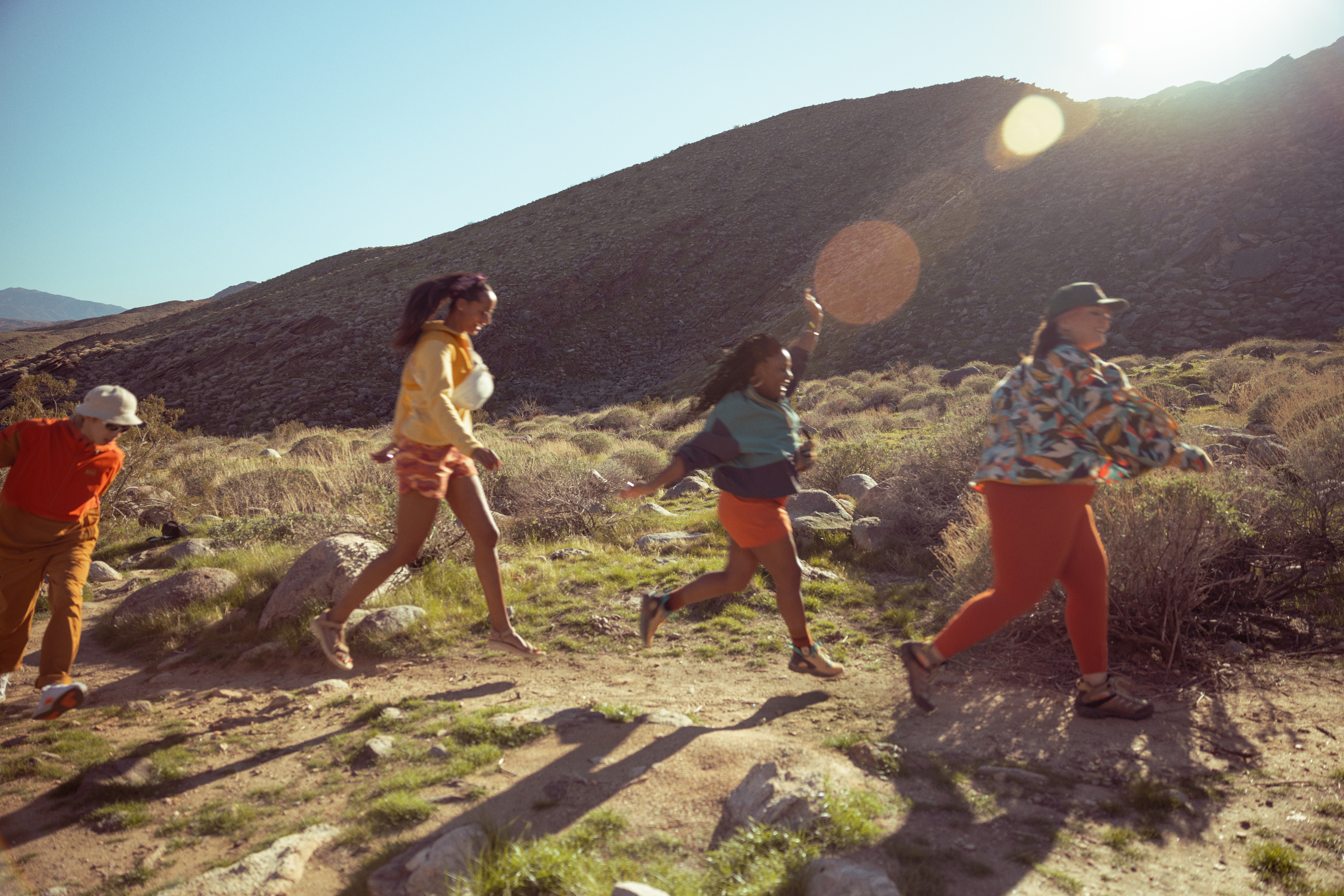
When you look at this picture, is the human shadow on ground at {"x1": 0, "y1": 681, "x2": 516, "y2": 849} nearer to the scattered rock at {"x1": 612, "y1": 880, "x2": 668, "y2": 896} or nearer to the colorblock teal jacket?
the colorblock teal jacket

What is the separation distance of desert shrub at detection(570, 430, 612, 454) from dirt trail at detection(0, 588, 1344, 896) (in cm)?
920

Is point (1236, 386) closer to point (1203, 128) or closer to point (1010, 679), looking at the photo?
point (1010, 679)

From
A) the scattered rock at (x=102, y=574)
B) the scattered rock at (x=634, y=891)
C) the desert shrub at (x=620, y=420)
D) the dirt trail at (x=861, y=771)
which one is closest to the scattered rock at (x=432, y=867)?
the dirt trail at (x=861, y=771)

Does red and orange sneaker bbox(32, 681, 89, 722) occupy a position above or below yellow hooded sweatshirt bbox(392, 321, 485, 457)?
below

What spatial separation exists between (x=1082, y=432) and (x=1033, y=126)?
45.6 metres

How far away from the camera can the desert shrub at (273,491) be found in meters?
9.29

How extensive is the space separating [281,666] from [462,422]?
2.66m

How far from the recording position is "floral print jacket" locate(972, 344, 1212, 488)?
111 inches

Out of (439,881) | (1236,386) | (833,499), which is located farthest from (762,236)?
(439,881)

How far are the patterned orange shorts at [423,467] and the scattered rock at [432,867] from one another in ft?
5.31

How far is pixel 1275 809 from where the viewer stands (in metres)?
2.73

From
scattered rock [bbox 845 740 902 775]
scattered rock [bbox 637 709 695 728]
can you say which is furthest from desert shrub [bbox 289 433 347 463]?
scattered rock [bbox 845 740 902 775]

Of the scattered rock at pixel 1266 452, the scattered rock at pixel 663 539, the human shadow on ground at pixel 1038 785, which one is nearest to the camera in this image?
the human shadow on ground at pixel 1038 785

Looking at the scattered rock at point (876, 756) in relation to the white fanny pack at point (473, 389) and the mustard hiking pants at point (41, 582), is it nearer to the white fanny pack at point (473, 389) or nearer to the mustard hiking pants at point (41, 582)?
the white fanny pack at point (473, 389)
